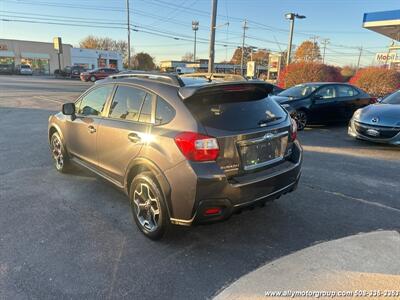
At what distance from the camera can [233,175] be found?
3.03 meters

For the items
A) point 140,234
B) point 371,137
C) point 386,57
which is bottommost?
point 140,234

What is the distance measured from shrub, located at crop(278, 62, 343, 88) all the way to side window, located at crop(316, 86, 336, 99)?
34.1ft

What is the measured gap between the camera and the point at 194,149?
289 centimetres

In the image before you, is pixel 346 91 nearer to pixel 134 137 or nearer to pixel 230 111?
pixel 230 111

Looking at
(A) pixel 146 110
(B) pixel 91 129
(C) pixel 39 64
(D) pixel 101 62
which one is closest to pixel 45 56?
(C) pixel 39 64

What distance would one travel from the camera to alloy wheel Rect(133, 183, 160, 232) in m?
3.33

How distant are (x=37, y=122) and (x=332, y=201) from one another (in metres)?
9.31

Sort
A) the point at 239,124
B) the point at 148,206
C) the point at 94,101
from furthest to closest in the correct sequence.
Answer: the point at 94,101 < the point at 148,206 < the point at 239,124

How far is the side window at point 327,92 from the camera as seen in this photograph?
9680 mm

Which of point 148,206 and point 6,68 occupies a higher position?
point 6,68

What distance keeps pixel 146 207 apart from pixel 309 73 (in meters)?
18.7

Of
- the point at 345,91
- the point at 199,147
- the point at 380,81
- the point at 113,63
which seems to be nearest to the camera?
the point at 199,147

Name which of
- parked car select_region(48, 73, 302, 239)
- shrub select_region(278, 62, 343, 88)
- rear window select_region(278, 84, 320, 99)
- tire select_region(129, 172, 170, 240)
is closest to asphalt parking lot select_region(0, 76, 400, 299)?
tire select_region(129, 172, 170, 240)

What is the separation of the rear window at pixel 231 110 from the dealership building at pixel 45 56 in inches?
2550
